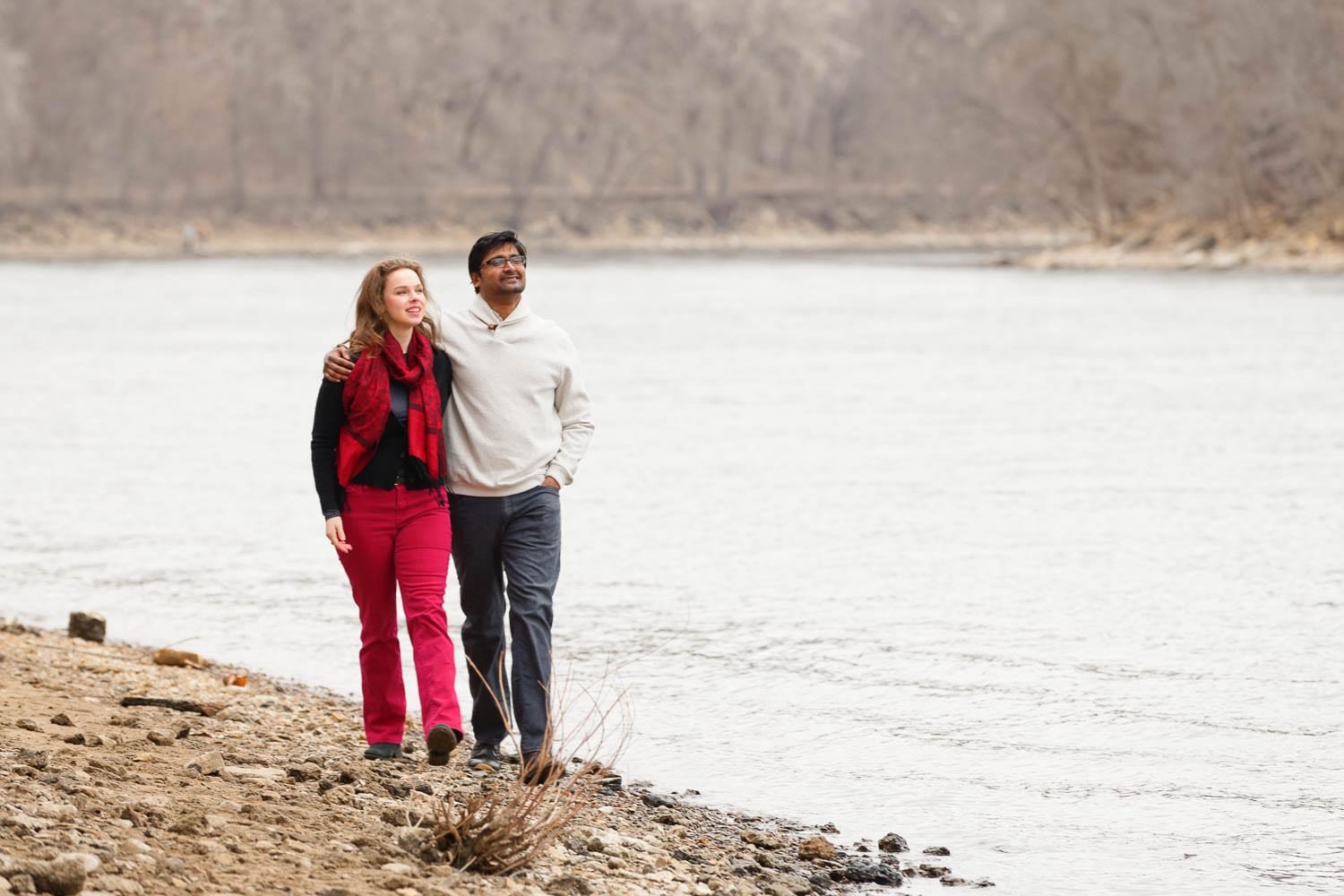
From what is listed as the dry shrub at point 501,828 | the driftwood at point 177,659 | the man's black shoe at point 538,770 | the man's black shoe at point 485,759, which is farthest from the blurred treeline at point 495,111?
the dry shrub at point 501,828

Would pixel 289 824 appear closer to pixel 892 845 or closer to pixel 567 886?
pixel 567 886

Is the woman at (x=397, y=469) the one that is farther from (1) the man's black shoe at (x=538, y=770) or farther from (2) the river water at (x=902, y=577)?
(2) the river water at (x=902, y=577)

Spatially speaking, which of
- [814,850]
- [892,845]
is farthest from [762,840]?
[892,845]

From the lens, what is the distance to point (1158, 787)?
7762mm

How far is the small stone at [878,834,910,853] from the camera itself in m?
6.91

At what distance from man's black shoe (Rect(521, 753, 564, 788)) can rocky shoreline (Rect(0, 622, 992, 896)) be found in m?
0.19

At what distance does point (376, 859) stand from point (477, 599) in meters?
1.29

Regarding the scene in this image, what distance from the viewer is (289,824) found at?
5953 mm

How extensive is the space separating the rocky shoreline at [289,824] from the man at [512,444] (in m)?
0.50

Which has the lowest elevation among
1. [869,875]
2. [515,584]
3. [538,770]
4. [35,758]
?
[869,875]

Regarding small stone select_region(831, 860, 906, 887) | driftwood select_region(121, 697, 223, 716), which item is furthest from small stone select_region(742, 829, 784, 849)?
driftwood select_region(121, 697, 223, 716)

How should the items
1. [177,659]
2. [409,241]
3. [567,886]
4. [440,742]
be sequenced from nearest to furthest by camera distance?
[567,886] → [440,742] → [177,659] → [409,241]

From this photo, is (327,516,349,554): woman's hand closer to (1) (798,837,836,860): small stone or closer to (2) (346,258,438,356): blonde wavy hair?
(2) (346,258,438,356): blonde wavy hair

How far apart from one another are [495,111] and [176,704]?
108m
